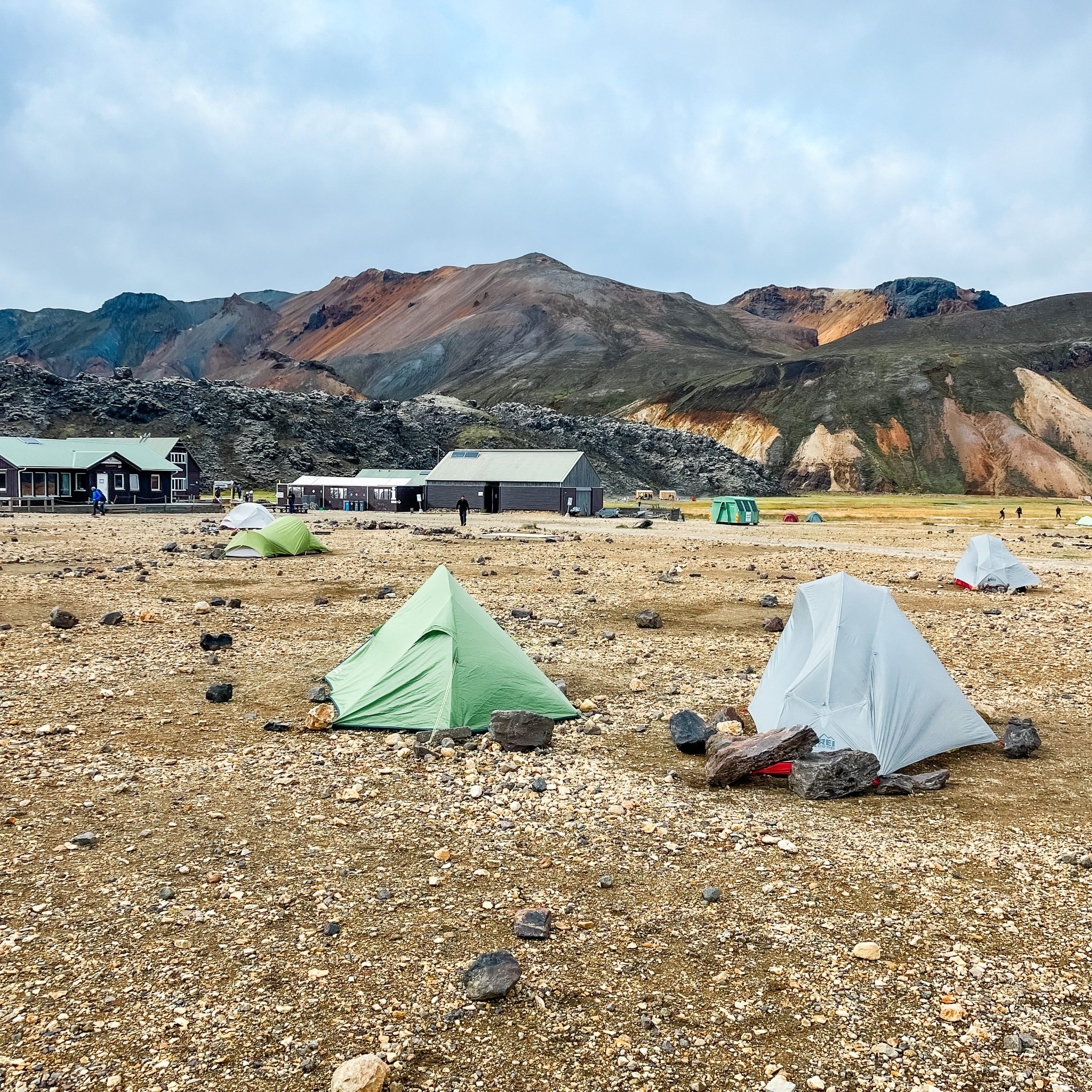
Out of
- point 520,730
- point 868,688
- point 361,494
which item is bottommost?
point 520,730

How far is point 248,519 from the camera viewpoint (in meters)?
41.9

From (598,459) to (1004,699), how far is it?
105 meters

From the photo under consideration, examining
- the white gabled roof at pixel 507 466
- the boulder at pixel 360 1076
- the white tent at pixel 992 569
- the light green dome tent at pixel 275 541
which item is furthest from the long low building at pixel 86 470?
the boulder at pixel 360 1076

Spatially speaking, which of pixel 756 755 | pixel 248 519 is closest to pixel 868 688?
pixel 756 755

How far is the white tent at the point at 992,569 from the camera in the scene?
24.4m

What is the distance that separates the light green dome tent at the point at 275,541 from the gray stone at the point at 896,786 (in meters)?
25.9

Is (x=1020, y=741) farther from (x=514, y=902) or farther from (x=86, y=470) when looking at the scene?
(x=86, y=470)

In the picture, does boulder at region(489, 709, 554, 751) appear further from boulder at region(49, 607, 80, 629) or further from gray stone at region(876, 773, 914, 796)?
boulder at region(49, 607, 80, 629)

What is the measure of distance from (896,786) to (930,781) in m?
0.47

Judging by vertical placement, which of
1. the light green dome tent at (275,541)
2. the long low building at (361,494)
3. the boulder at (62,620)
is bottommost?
the boulder at (62,620)

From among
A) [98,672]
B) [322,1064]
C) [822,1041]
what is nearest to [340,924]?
[322,1064]

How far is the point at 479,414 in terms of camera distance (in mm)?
128750

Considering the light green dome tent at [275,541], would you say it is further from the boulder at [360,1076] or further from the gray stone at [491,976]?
the boulder at [360,1076]

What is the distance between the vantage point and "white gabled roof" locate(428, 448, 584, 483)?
7669 centimetres
